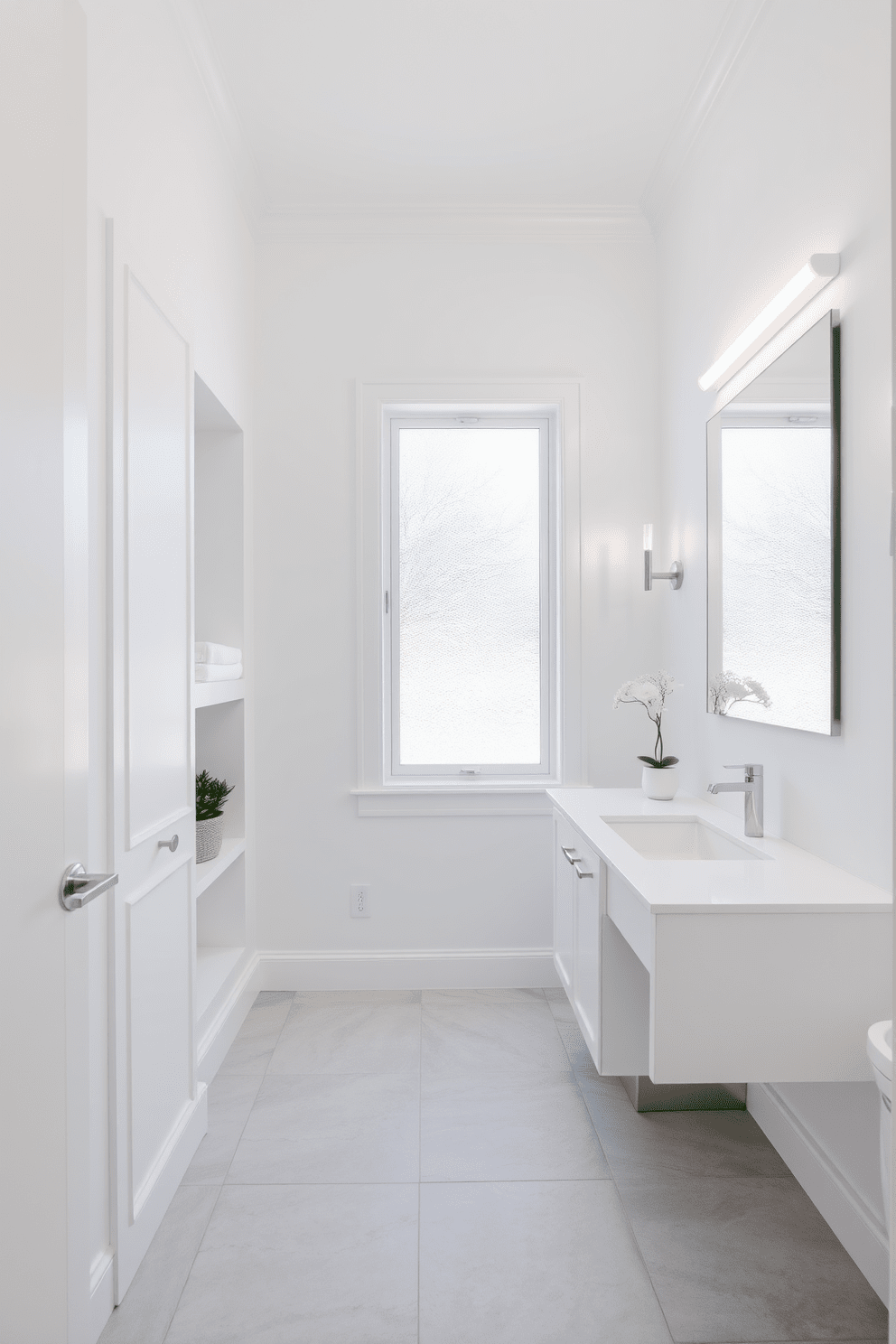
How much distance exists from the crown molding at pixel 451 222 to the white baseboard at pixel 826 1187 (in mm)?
2820

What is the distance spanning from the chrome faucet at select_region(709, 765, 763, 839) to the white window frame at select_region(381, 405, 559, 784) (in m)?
1.21

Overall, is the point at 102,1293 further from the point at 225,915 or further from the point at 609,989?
the point at 225,915

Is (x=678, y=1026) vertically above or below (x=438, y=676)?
below

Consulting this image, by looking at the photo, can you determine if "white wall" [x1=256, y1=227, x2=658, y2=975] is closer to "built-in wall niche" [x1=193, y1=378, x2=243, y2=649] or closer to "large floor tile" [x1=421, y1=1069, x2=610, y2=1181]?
"built-in wall niche" [x1=193, y1=378, x2=243, y2=649]

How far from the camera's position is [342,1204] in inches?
74.0

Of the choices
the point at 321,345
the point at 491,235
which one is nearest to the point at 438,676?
the point at 321,345

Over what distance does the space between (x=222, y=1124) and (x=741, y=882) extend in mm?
1496

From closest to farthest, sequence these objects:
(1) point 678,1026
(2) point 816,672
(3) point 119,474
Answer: (1) point 678,1026
(3) point 119,474
(2) point 816,672

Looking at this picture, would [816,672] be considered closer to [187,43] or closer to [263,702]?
[263,702]

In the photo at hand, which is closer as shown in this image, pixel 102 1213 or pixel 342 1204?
pixel 102 1213

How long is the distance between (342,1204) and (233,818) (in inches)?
54.0

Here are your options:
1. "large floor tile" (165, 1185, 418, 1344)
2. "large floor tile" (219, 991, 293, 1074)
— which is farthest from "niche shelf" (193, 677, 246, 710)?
"large floor tile" (165, 1185, 418, 1344)

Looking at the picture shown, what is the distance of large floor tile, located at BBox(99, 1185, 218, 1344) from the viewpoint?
153 centimetres

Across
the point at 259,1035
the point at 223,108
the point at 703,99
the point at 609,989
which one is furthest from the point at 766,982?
the point at 223,108
